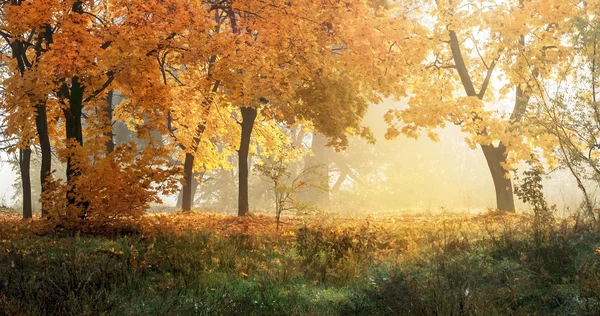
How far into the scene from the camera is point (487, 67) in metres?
18.8

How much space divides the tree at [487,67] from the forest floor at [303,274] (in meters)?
5.76

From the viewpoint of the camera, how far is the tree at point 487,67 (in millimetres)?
15555

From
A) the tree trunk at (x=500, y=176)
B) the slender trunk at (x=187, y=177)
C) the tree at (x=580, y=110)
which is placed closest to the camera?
the tree at (x=580, y=110)

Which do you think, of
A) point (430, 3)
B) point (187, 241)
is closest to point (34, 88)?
point (187, 241)

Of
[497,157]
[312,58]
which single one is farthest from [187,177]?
[497,157]

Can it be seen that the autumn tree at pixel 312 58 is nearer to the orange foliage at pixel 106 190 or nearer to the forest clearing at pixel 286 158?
the forest clearing at pixel 286 158

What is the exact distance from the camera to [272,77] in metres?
13.8

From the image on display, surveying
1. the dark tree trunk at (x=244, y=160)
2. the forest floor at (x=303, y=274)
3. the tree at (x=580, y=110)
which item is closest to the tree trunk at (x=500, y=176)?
the tree at (x=580, y=110)

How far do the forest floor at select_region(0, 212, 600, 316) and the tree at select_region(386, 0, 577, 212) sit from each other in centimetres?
576

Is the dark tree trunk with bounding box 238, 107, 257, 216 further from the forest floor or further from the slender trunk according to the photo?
the forest floor

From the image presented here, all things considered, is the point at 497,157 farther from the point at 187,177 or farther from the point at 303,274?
the point at 303,274

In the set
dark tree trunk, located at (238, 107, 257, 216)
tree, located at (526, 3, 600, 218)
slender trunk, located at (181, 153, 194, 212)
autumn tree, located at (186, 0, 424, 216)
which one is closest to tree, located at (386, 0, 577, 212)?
autumn tree, located at (186, 0, 424, 216)

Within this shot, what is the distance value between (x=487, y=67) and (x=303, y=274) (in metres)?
13.4

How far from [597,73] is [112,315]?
9.16 metres
